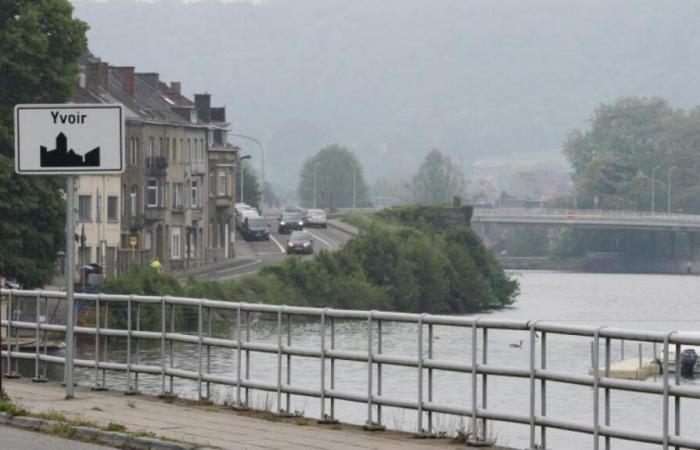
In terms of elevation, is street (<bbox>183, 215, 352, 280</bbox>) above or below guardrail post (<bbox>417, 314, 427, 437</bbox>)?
below

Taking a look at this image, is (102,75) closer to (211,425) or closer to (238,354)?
(238,354)

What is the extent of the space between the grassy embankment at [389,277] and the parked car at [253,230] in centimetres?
982

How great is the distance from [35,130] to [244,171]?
170 meters

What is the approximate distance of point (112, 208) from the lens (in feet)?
365

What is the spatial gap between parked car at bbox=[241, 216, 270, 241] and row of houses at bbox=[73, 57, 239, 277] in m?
5.87

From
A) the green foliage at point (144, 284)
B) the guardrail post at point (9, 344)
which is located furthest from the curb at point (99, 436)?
the green foliage at point (144, 284)

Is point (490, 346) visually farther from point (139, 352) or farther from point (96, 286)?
point (96, 286)

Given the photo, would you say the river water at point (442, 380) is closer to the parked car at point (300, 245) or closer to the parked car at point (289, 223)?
the parked car at point (300, 245)

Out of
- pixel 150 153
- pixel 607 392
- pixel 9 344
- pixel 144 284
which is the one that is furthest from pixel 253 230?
pixel 607 392

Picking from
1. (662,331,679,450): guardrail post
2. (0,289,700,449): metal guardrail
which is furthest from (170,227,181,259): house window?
(662,331,679,450): guardrail post

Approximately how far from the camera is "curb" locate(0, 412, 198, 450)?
56.3ft

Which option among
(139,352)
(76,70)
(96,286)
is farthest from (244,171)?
(139,352)

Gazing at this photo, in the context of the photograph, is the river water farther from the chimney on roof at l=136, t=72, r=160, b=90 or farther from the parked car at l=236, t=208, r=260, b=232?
the parked car at l=236, t=208, r=260, b=232

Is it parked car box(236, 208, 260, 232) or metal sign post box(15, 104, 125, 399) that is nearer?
metal sign post box(15, 104, 125, 399)
